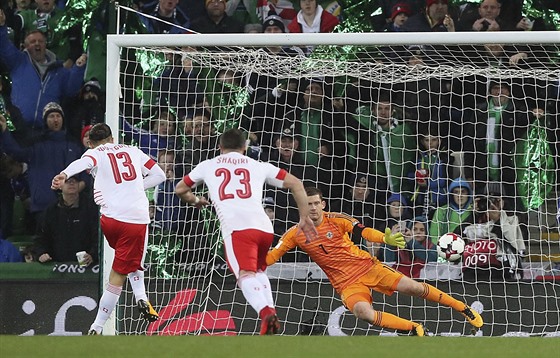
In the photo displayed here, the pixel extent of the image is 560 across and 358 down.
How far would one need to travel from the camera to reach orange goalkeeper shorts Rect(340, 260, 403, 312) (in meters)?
11.4

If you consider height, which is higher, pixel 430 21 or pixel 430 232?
pixel 430 21

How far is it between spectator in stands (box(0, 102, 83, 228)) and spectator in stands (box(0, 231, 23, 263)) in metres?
0.58

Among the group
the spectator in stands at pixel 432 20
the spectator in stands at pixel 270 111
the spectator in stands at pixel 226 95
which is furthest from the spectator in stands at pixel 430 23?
the spectator in stands at pixel 226 95

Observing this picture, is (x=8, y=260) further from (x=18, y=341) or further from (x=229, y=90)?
(x=18, y=341)

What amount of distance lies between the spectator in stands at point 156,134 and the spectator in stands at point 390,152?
7.31 feet

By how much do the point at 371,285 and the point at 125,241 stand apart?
2549 mm

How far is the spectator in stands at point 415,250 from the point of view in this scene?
481 inches

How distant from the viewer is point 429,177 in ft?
40.9

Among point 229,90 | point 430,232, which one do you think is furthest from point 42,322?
point 430,232

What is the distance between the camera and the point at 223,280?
11969 millimetres

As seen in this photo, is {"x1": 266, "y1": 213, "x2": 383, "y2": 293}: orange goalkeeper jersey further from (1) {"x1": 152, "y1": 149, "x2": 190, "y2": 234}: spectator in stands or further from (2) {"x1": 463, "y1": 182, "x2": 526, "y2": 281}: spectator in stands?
(1) {"x1": 152, "y1": 149, "x2": 190, "y2": 234}: spectator in stands

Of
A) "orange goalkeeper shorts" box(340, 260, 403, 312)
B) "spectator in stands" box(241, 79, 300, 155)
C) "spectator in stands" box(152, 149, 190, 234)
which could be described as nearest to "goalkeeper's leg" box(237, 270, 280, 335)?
"orange goalkeeper shorts" box(340, 260, 403, 312)

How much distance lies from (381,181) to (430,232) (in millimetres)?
779

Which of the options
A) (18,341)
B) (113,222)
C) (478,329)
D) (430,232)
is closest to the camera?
(18,341)
